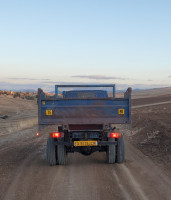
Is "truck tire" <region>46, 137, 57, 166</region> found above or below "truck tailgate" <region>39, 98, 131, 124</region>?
below

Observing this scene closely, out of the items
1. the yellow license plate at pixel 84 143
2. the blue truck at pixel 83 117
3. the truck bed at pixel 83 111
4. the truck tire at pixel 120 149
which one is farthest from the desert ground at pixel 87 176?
the truck bed at pixel 83 111

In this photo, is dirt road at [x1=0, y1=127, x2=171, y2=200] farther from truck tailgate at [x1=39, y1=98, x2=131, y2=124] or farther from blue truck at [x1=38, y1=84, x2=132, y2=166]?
truck tailgate at [x1=39, y1=98, x2=131, y2=124]

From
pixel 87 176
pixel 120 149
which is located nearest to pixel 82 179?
pixel 87 176

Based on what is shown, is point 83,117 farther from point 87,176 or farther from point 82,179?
point 82,179

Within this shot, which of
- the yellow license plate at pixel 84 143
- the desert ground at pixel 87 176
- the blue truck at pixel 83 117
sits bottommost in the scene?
the desert ground at pixel 87 176

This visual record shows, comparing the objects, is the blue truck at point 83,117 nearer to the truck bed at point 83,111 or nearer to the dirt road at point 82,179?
the truck bed at point 83,111

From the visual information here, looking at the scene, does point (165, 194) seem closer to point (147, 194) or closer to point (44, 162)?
point (147, 194)

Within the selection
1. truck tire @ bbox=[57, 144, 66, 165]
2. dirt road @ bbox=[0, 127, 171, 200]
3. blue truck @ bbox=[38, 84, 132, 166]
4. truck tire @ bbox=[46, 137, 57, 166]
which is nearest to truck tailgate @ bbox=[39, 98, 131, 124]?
blue truck @ bbox=[38, 84, 132, 166]

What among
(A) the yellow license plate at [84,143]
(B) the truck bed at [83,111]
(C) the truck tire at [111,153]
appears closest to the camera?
(B) the truck bed at [83,111]

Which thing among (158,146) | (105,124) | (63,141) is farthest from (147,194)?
(158,146)

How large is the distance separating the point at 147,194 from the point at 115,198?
84cm

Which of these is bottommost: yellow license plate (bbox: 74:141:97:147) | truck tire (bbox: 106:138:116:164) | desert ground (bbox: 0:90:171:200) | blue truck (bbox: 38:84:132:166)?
desert ground (bbox: 0:90:171:200)

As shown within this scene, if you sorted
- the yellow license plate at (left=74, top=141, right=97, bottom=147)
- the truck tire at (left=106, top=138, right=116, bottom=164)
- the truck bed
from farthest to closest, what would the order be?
1. the truck tire at (left=106, top=138, right=116, bottom=164)
2. the yellow license plate at (left=74, top=141, right=97, bottom=147)
3. the truck bed

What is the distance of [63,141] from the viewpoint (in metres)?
9.91
